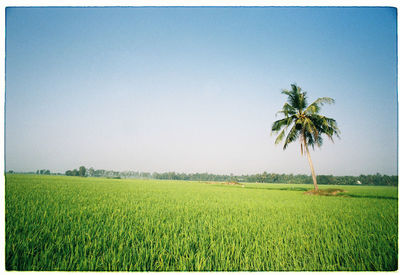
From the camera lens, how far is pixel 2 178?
6.92ft

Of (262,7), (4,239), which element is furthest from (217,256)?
(262,7)

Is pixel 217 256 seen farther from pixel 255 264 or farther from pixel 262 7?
pixel 262 7

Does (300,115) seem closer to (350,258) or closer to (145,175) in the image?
(350,258)

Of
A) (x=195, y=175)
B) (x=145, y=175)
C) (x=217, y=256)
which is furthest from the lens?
(x=145, y=175)

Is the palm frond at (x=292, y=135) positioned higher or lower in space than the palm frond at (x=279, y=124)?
lower

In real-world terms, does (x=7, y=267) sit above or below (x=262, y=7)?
below

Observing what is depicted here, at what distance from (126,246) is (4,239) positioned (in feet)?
4.45

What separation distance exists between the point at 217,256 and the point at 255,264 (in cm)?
33

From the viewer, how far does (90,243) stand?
5.61 feet

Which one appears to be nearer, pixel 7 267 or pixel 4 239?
pixel 7 267

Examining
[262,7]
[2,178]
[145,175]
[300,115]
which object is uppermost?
[300,115]

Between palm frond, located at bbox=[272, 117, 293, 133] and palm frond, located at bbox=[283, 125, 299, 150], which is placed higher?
palm frond, located at bbox=[272, 117, 293, 133]
